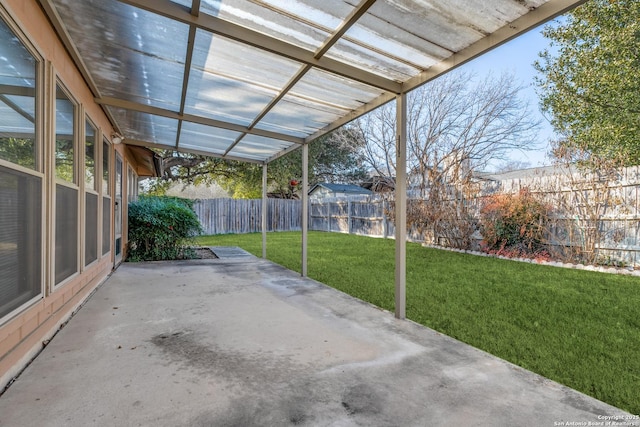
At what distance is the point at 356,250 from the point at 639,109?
22.0 ft

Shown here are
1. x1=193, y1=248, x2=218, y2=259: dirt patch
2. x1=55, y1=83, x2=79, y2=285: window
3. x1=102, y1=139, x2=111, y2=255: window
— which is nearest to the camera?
x1=55, y1=83, x2=79, y2=285: window

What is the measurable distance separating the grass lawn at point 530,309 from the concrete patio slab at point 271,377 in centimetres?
28

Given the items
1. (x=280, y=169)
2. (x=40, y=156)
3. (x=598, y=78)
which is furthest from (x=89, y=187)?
(x=280, y=169)

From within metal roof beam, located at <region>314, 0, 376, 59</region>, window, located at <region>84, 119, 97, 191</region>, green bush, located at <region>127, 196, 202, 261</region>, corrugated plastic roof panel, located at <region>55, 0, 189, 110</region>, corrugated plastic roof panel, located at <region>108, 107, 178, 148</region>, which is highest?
corrugated plastic roof panel, located at <region>55, 0, 189, 110</region>

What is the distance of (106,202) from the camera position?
5.18 m

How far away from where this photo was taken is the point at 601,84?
290 inches

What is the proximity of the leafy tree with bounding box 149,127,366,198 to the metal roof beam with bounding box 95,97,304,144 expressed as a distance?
986cm


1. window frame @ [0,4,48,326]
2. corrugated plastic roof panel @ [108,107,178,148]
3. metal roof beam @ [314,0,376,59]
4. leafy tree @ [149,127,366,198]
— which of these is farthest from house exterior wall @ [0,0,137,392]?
leafy tree @ [149,127,366,198]

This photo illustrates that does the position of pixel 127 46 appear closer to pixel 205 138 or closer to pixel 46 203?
pixel 46 203

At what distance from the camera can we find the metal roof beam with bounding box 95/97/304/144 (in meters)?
4.64

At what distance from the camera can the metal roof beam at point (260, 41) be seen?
250cm

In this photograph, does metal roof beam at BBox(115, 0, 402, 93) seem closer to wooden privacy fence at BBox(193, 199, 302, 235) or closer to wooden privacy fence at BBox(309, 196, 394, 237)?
wooden privacy fence at BBox(309, 196, 394, 237)

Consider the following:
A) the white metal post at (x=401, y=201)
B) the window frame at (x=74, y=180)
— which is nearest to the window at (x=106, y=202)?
the window frame at (x=74, y=180)

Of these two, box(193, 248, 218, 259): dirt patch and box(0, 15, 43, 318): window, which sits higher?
box(0, 15, 43, 318): window
